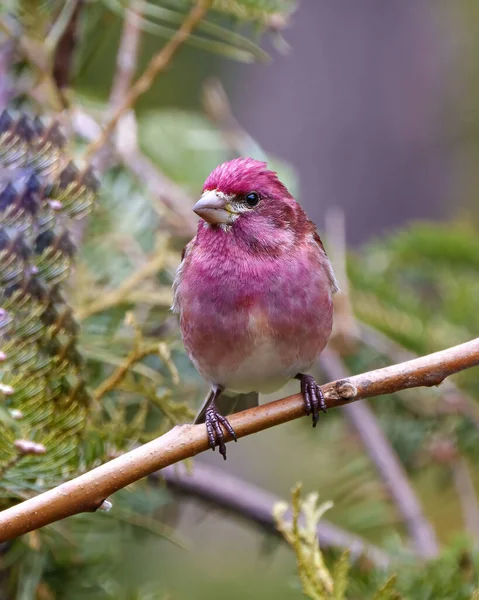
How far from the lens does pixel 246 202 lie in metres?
2.43

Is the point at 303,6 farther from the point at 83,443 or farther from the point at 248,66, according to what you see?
the point at 83,443

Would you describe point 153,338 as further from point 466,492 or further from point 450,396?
point 466,492

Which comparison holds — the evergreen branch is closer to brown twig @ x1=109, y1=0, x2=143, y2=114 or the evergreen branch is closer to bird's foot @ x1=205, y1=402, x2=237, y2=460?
bird's foot @ x1=205, y1=402, x2=237, y2=460

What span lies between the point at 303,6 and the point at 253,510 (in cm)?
575

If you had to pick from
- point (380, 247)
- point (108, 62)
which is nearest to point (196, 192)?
point (380, 247)

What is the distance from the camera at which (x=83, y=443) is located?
1.79 m

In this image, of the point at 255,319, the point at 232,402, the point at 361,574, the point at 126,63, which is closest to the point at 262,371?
the point at 255,319

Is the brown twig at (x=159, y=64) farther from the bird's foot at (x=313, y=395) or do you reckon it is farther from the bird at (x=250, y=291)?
the bird's foot at (x=313, y=395)

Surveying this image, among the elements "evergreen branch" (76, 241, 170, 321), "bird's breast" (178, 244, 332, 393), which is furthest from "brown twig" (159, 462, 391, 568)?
"evergreen branch" (76, 241, 170, 321)

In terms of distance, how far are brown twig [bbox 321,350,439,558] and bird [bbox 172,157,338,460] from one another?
0.53 meters

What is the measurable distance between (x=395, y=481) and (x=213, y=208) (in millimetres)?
1077

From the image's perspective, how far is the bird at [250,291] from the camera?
7.32 feet

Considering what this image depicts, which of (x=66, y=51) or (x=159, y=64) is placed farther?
(x=66, y=51)

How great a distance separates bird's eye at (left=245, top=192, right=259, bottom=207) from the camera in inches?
95.6
